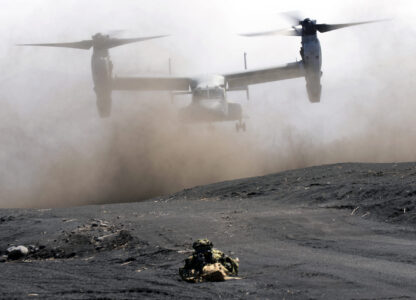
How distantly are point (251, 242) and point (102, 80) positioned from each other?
17.3 metres

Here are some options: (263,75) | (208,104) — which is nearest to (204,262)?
(208,104)

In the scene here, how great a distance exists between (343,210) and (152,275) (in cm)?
532

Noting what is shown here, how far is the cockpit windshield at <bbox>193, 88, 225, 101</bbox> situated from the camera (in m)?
25.6

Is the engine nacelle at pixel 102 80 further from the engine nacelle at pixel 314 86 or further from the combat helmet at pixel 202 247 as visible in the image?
the combat helmet at pixel 202 247

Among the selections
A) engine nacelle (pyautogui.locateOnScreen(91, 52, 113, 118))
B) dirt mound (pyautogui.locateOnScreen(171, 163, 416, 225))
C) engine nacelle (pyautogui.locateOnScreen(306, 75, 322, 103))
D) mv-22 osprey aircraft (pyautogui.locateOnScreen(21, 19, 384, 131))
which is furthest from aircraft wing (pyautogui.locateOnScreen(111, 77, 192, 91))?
dirt mound (pyautogui.locateOnScreen(171, 163, 416, 225))

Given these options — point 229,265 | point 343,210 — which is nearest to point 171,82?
point 343,210

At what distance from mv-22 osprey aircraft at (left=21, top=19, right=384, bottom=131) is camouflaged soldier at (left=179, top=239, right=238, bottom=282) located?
1766 centimetres

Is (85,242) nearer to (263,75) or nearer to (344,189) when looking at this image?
(344,189)

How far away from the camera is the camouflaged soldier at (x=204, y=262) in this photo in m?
7.39

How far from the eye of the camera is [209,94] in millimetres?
25656

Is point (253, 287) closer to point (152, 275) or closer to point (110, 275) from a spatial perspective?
point (152, 275)

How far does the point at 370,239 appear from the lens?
9617 mm

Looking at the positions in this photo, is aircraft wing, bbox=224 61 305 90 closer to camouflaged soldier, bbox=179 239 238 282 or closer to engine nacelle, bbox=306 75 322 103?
engine nacelle, bbox=306 75 322 103

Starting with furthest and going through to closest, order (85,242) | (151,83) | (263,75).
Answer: (151,83), (263,75), (85,242)
